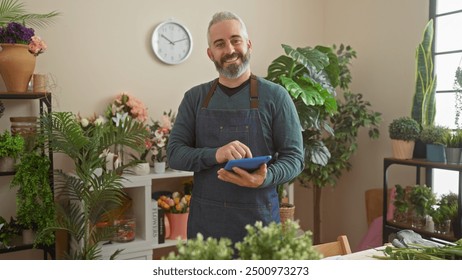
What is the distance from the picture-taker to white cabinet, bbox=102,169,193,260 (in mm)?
2744

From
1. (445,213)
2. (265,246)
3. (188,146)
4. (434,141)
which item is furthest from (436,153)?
(265,246)

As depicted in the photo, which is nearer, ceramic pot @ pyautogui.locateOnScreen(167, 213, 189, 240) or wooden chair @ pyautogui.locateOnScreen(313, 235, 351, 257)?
wooden chair @ pyautogui.locateOnScreen(313, 235, 351, 257)

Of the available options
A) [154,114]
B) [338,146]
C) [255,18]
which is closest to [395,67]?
[338,146]

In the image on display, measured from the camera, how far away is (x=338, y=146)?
3.44 meters

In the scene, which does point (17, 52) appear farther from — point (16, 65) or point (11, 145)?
point (11, 145)

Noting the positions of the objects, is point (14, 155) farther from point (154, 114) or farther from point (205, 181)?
point (205, 181)

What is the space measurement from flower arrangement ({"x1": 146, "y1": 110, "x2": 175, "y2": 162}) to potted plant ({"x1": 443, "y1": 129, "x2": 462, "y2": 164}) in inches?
69.3

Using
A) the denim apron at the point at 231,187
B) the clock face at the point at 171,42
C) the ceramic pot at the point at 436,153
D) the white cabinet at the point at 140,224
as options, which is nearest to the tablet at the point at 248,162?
the denim apron at the point at 231,187

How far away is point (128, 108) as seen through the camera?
9.94ft

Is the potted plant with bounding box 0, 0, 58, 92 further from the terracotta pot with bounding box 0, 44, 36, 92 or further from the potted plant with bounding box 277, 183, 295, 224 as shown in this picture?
the potted plant with bounding box 277, 183, 295, 224

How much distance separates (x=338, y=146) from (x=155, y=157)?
4.69 feet

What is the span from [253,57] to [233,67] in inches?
93.0

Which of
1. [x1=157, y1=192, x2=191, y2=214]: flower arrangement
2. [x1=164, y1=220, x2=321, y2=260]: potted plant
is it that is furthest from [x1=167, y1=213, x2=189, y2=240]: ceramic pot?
[x1=164, y1=220, x2=321, y2=260]: potted plant

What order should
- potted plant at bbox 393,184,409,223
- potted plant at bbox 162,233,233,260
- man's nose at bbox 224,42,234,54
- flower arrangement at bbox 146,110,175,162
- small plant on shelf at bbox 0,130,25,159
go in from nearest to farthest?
1. potted plant at bbox 162,233,233,260
2. man's nose at bbox 224,42,234,54
3. small plant on shelf at bbox 0,130,25,159
4. potted plant at bbox 393,184,409,223
5. flower arrangement at bbox 146,110,175,162
